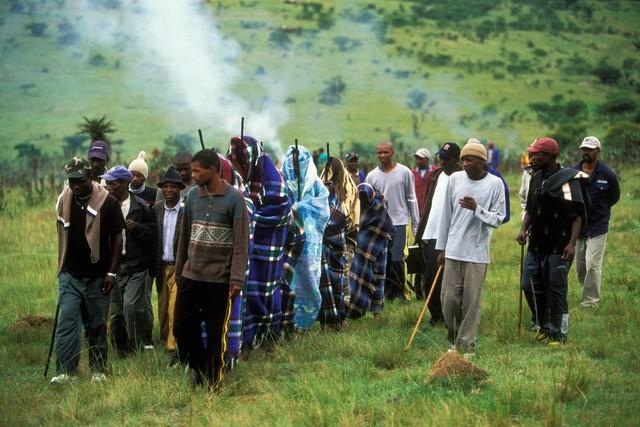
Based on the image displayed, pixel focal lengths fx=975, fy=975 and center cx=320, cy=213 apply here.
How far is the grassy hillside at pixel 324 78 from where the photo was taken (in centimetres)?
4209

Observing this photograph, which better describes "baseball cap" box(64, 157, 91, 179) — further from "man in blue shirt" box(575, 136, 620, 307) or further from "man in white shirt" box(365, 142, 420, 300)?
"man in blue shirt" box(575, 136, 620, 307)

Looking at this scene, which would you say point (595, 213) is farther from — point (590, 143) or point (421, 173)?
point (421, 173)

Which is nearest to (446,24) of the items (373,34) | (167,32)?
(373,34)

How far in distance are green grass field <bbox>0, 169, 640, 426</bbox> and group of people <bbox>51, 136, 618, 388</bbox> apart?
0.95 ft

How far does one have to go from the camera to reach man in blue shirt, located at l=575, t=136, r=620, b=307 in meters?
10.7

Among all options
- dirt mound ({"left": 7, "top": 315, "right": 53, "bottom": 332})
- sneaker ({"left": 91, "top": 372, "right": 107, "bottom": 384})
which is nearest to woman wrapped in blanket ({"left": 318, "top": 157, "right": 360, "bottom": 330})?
sneaker ({"left": 91, "top": 372, "right": 107, "bottom": 384})

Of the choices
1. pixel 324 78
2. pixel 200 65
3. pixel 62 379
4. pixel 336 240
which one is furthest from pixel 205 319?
pixel 324 78

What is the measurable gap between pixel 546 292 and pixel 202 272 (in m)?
3.39

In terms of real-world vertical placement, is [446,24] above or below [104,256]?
above

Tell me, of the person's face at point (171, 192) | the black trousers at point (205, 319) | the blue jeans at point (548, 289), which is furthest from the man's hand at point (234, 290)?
the blue jeans at point (548, 289)

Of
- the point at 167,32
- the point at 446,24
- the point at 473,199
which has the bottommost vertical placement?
the point at 473,199

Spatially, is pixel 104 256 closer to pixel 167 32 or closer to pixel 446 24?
pixel 167 32

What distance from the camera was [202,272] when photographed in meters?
7.06

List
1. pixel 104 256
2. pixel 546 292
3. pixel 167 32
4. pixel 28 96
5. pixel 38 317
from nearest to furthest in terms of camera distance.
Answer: pixel 104 256 < pixel 546 292 < pixel 38 317 < pixel 167 32 < pixel 28 96
